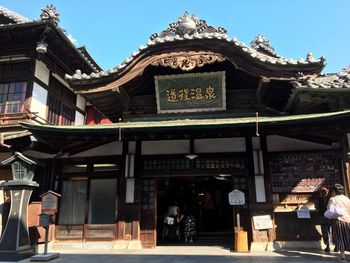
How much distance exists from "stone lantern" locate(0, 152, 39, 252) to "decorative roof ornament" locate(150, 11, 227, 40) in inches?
270

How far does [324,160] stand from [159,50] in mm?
7047

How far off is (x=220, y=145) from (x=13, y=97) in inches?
366

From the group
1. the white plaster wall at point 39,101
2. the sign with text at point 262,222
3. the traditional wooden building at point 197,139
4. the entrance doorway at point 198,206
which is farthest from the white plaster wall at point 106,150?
the sign with text at point 262,222

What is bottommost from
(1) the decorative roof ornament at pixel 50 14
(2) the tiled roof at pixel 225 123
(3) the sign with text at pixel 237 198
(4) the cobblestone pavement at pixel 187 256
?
(4) the cobblestone pavement at pixel 187 256

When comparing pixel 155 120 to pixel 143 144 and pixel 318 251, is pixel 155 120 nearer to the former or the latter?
pixel 143 144

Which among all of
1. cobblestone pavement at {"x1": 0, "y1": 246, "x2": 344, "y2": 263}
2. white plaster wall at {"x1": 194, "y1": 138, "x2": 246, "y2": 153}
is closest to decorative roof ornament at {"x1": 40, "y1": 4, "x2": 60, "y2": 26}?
white plaster wall at {"x1": 194, "y1": 138, "x2": 246, "y2": 153}

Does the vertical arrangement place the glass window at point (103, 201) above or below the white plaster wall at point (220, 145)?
below

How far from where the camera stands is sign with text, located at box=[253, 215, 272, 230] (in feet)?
36.5

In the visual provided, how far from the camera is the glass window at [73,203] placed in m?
12.6

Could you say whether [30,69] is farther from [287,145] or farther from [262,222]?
[262,222]

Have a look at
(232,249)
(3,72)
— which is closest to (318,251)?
(232,249)

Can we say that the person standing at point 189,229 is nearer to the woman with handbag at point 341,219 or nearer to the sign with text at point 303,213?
the sign with text at point 303,213

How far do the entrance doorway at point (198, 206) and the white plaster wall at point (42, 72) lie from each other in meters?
7.22

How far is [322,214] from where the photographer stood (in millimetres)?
10430
